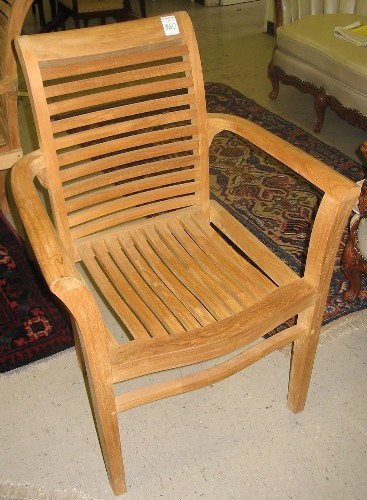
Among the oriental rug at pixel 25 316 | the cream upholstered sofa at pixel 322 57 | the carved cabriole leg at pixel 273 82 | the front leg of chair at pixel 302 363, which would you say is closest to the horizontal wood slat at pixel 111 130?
the front leg of chair at pixel 302 363

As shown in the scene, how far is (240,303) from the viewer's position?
4.20 ft

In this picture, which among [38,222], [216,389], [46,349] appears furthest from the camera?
[46,349]

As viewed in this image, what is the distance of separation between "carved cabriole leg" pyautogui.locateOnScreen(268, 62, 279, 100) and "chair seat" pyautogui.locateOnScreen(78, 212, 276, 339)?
2.22 meters

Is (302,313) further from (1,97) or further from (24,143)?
(24,143)

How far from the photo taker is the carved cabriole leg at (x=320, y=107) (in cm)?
299

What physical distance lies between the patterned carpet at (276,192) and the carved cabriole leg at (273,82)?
270 millimetres

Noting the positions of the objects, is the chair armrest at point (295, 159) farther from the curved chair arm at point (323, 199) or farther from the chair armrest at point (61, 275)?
the chair armrest at point (61, 275)

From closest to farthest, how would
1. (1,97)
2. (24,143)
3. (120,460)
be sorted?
(120,460) < (1,97) < (24,143)

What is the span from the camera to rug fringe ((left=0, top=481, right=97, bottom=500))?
135 cm

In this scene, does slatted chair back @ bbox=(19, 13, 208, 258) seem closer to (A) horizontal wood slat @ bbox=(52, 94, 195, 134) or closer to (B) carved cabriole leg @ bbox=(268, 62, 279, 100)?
(A) horizontal wood slat @ bbox=(52, 94, 195, 134)

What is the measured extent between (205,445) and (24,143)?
2.15 m

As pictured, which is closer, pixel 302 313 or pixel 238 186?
pixel 302 313

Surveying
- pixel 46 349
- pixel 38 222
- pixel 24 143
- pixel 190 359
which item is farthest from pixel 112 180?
pixel 24 143

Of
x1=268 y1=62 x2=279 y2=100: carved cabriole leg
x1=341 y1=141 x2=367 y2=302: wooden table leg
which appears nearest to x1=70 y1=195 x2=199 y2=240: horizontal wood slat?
x1=341 y1=141 x2=367 y2=302: wooden table leg
